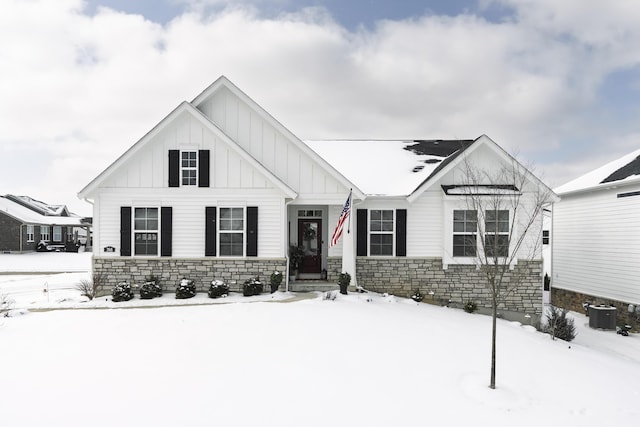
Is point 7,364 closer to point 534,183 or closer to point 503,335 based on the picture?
point 503,335

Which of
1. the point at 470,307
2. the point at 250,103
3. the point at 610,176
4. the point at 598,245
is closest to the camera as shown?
the point at 470,307

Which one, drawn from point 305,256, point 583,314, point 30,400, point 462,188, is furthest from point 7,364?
point 583,314

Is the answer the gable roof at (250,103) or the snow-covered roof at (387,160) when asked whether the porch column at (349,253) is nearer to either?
the gable roof at (250,103)

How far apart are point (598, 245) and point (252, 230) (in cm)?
1469

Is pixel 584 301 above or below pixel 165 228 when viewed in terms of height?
below

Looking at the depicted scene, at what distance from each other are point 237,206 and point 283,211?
1.55 metres

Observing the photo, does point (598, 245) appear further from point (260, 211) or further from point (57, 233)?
point (57, 233)

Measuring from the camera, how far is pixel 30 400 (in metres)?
5.84

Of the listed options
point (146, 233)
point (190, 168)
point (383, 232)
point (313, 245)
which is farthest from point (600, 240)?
point (146, 233)

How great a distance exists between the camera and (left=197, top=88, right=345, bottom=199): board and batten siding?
13.6m

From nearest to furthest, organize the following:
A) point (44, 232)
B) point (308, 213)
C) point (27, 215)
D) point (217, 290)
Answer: point (217, 290), point (308, 213), point (27, 215), point (44, 232)

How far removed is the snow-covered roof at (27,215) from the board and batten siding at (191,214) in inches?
1236

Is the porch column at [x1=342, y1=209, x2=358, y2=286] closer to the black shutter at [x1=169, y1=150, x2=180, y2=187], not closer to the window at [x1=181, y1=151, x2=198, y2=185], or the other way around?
the window at [x1=181, y1=151, x2=198, y2=185]

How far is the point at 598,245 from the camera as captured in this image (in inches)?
653
